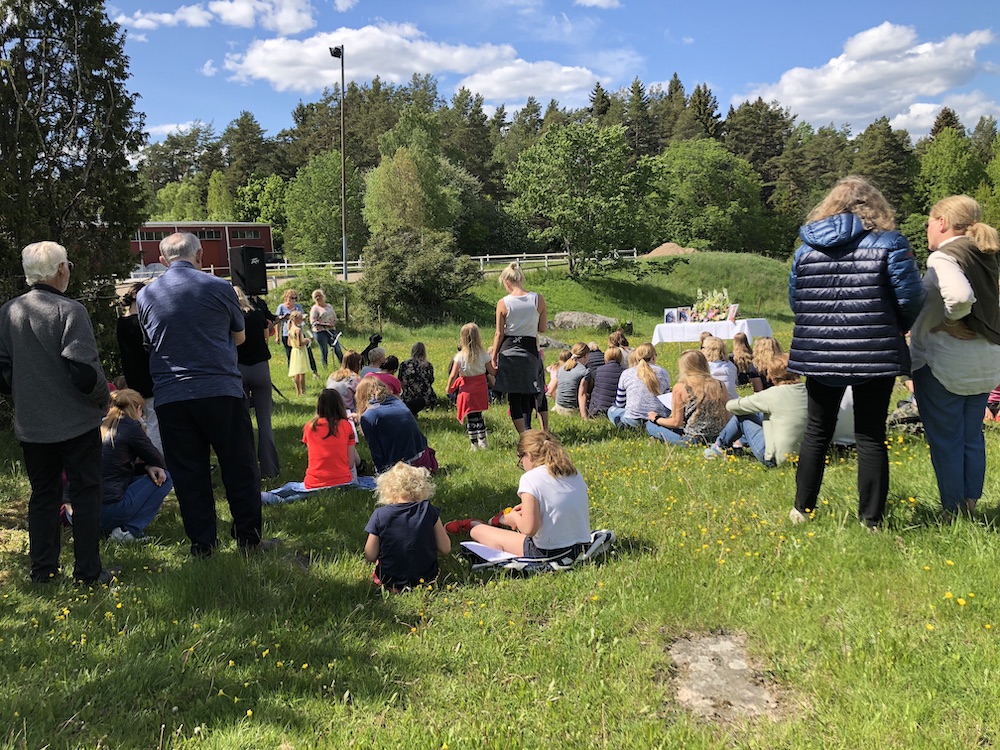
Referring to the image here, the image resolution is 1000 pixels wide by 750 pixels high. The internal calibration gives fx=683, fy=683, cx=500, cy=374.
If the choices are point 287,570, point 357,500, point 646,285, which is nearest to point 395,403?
point 357,500

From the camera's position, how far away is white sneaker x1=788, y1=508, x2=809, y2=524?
14.3ft

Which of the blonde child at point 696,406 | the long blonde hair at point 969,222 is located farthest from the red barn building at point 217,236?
the long blonde hair at point 969,222

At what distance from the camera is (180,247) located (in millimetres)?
4375

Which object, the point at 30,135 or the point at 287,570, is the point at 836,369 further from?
the point at 30,135

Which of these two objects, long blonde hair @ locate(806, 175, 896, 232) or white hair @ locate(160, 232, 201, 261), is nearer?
long blonde hair @ locate(806, 175, 896, 232)

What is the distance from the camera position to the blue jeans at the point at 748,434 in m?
6.34

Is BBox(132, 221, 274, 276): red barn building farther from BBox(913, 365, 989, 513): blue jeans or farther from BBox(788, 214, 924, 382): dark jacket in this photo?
BBox(913, 365, 989, 513): blue jeans

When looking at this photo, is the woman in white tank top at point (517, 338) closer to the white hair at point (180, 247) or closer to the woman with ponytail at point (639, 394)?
the woman with ponytail at point (639, 394)

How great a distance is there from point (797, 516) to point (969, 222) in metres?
2.03

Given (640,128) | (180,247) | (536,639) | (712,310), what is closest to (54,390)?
(180,247)

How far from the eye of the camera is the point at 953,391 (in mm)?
3979

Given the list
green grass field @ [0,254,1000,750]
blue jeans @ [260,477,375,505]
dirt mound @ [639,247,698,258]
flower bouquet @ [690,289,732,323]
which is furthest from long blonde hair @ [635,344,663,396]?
dirt mound @ [639,247,698,258]

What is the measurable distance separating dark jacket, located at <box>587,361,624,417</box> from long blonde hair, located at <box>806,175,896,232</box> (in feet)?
17.6

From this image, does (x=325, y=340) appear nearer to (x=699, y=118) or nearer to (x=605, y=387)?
(x=605, y=387)
